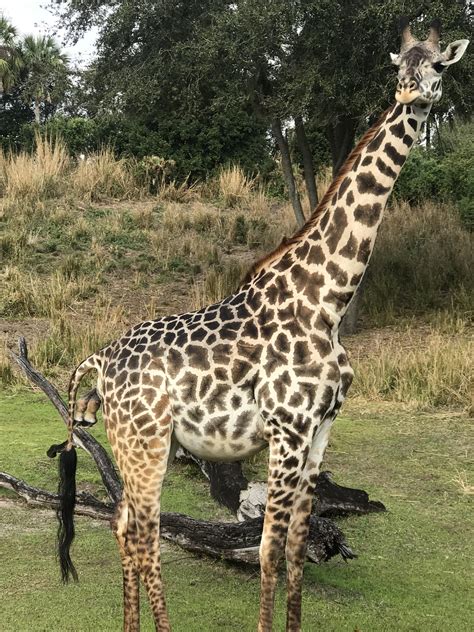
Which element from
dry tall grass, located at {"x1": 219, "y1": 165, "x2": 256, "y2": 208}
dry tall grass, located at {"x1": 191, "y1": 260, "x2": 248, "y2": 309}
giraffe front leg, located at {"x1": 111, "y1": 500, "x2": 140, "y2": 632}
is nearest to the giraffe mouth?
giraffe front leg, located at {"x1": 111, "y1": 500, "x2": 140, "y2": 632}

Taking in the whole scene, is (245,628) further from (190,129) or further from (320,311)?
(190,129)

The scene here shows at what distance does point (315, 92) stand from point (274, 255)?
7.85 m

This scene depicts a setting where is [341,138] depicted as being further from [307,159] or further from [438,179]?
[438,179]

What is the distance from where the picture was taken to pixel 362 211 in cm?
390

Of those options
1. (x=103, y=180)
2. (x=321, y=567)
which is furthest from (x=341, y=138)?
(x=321, y=567)

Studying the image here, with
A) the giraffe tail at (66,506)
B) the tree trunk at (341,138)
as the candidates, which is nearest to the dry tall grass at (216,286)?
the tree trunk at (341,138)

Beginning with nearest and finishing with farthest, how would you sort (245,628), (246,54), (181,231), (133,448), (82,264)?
(133,448)
(245,628)
(246,54)
(82,264)
(181,231)

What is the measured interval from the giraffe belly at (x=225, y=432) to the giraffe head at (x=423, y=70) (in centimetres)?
149

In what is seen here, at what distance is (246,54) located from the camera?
11305 mm

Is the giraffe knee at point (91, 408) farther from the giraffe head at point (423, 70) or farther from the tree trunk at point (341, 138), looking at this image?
the tree trunk at point (341, 138)

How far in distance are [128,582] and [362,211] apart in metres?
1.93

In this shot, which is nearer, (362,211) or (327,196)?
(362,211)

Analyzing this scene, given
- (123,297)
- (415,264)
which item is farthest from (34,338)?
(415,264)

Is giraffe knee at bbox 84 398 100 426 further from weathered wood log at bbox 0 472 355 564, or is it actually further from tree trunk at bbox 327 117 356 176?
tree trunk at bbox 327 117 356 176
